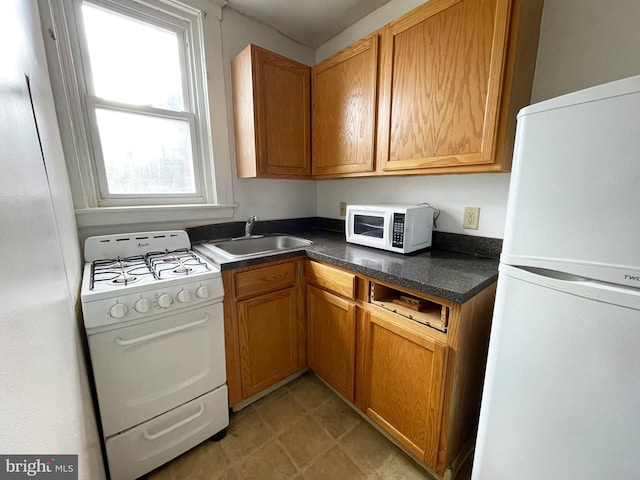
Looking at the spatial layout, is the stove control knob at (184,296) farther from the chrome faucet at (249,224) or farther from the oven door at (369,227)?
the oven door at (369,227)

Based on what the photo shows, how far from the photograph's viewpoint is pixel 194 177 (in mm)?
1806

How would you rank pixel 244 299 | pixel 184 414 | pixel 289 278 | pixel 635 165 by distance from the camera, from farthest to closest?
pixel 289 278 → pixel 244 299 → pixel 184 414 → pixel 635 165

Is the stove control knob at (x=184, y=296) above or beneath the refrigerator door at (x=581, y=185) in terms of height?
beneath

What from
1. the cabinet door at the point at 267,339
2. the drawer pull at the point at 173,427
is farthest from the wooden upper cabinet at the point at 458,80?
the drawer pull at the point at 173,427

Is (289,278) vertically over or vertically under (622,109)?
under

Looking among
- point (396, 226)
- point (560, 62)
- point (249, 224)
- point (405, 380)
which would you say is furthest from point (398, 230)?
point (249, 224)

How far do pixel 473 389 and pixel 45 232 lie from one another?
1.67 m

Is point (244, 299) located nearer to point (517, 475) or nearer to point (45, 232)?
point (45, 232)

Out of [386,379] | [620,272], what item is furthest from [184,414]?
[620,272]

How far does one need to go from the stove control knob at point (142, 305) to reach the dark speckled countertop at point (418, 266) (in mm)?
346

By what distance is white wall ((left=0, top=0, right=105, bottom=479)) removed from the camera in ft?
1.35

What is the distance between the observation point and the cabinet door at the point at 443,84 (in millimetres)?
1043

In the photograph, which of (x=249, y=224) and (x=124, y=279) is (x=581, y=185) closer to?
(x=124, y=279)

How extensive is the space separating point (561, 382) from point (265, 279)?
123 cm
